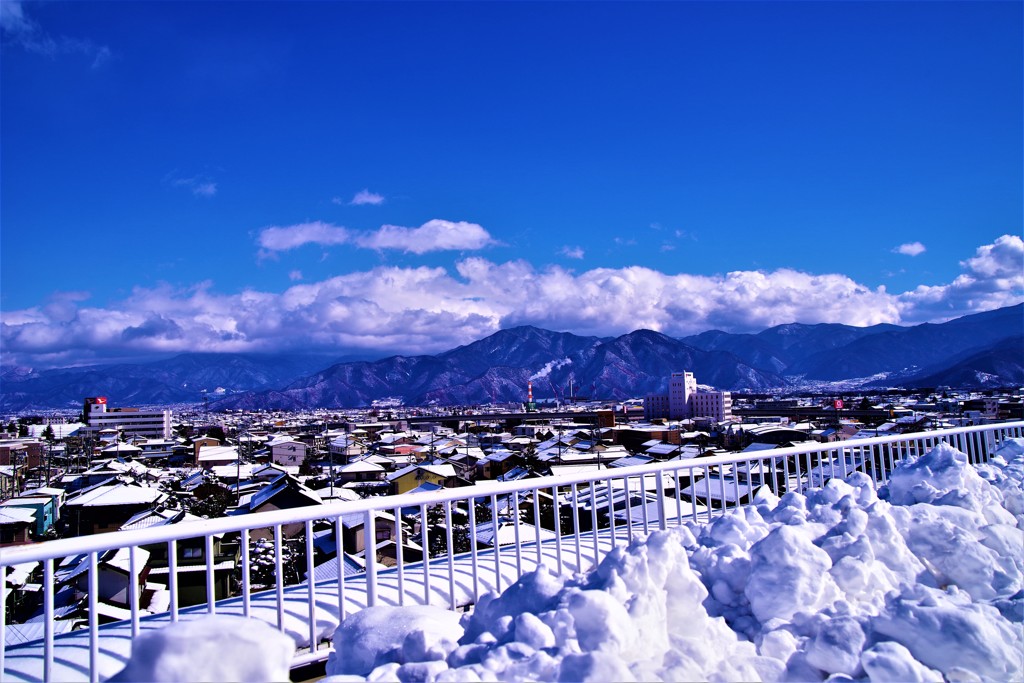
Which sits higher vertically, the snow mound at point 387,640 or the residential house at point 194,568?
the snow mound at point 387,640

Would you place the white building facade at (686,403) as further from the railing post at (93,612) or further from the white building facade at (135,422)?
the railing post at (93,612)

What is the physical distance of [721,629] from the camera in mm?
2719

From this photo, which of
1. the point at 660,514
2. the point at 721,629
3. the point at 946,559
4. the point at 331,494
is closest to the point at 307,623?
the point at 721,629

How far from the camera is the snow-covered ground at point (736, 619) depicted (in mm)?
2322

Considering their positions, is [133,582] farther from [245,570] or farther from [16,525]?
[16,525]

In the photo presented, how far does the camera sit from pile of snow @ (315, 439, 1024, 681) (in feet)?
7.78

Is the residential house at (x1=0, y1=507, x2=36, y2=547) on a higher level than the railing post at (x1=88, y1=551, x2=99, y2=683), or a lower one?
lower

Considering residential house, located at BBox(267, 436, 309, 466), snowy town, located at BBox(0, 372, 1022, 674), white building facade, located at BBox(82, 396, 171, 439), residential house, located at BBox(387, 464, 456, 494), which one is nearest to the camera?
snowy town, located at BBox(0, 372, 1022, 674)

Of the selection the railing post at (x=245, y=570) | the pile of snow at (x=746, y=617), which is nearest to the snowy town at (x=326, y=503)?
the railing post at (x=245, y=570)

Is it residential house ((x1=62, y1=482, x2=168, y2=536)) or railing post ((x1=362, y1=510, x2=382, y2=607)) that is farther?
residential house ((x1=62, y1=482, x2=168, y2=536))

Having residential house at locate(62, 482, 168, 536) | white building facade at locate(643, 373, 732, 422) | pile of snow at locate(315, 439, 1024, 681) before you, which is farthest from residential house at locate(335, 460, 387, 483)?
white building facade at locate(643, 373, 732, 422)

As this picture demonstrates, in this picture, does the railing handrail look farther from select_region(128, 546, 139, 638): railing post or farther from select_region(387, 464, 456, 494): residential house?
select_region(387, 464, 456, 494): residential house

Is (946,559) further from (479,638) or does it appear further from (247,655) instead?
(247,655)

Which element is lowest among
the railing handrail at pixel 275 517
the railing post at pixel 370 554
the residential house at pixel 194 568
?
the residential house at pixel 194 568
